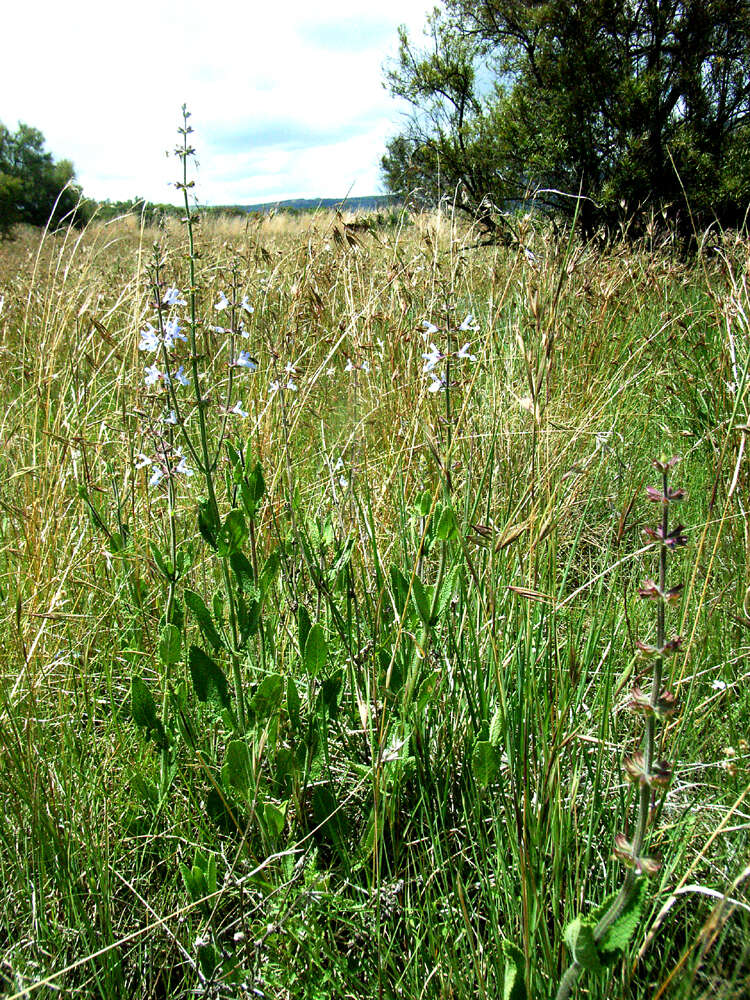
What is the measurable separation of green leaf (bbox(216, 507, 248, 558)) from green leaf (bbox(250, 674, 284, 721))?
272 mm

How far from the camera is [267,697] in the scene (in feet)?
3.83

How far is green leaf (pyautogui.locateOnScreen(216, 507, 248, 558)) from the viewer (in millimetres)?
1310

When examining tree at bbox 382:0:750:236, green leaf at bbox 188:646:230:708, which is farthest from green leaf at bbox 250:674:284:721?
tree at bbox 382:0:750:236

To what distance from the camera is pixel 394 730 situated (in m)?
1.22

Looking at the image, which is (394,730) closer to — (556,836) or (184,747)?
(556,836)

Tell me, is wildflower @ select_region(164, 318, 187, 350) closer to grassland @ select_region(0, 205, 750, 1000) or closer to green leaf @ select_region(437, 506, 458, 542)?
grassland @ select_region(0, 205, 750, 1000)

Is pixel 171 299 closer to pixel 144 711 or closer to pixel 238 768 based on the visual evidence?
pixel 144 711

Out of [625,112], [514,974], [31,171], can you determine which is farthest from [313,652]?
[31,171]

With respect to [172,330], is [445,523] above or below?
below

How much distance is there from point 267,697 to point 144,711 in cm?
26

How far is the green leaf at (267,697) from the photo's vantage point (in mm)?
1149

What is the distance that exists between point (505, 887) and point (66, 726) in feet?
2.72

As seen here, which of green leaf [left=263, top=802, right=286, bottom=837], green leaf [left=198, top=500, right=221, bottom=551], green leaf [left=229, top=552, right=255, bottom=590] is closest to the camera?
green leaf [left=263, top=802, right=286, bottom=837]

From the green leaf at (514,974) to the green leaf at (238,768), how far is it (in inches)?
18.6
